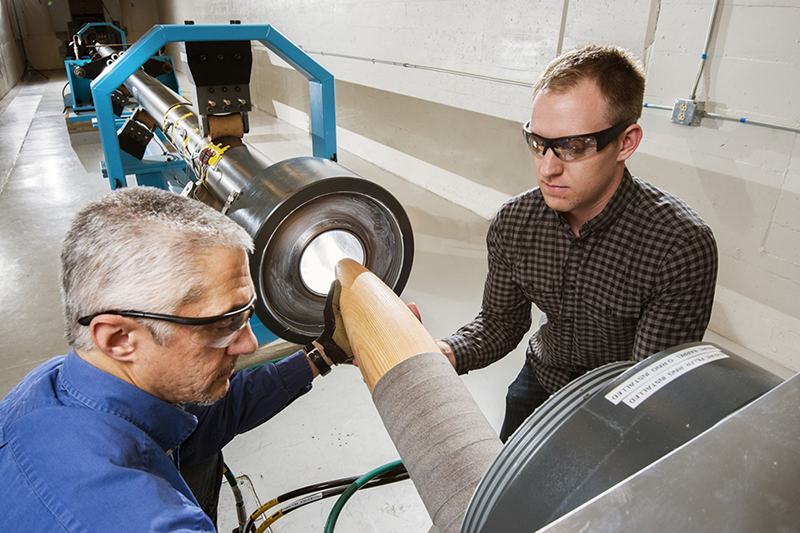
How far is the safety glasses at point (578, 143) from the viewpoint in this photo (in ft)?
3.67

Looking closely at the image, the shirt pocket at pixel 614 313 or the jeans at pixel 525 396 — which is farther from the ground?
the shirt pocket at pixel 614 313

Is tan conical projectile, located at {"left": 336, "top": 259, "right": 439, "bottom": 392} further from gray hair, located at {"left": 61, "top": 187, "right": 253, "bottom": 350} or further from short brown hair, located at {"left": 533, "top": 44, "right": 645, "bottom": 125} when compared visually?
short brown hair, located at {"left": 533, "top": 44, "right": 645, "bottom": 125}

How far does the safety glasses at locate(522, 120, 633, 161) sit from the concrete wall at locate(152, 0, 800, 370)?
174cm

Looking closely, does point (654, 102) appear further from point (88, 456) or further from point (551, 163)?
point (88, 456)

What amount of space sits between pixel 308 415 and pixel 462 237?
2260 millimetres

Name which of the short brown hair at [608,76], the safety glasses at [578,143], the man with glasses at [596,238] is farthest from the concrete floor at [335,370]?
the short brown hair at [608,76]

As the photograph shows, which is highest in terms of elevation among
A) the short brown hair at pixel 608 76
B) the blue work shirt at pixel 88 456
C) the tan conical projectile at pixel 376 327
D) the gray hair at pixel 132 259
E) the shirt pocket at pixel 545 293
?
the short brown hair at pixel 608 76

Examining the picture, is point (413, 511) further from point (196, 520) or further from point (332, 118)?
point (332, 118)

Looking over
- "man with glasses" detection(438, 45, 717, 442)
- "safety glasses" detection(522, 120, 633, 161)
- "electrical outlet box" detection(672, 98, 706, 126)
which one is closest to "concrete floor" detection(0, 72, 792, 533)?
"man with glasses" detection(438, 45, 717, 442)

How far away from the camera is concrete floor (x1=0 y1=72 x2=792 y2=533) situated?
184cm

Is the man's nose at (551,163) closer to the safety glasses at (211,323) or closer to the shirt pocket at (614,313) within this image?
the shirt pocket at (614,313)

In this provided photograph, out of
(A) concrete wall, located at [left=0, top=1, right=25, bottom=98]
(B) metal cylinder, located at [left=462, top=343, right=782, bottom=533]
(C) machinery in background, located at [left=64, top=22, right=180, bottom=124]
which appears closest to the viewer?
(B) metal cylinder, located at [left=462, top=343, right=782, bottom=533]

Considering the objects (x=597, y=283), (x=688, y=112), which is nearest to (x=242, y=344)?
(x=597, y=283)

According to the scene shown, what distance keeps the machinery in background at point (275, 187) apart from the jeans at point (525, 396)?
50 cm
